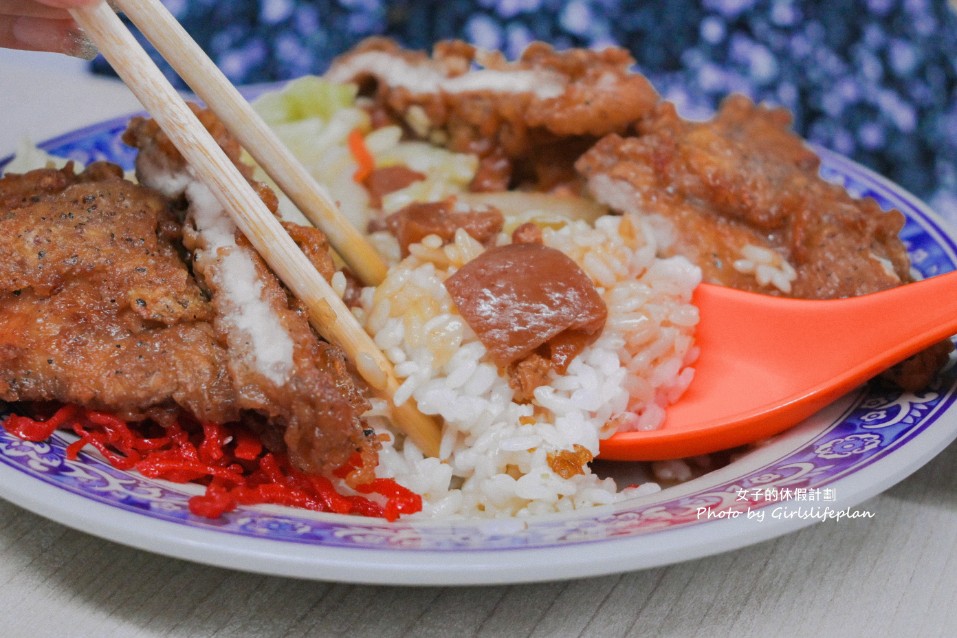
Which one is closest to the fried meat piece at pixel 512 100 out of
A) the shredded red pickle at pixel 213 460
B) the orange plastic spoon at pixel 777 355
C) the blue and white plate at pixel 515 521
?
the orange plastic spoon at pixel 777 355

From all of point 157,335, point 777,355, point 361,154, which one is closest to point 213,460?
point 157,335

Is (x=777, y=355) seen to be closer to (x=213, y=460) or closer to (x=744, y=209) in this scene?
(x=744, y=209)

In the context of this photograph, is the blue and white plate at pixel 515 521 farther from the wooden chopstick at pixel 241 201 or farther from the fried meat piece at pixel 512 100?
the fried meat piece at pixel 512 100

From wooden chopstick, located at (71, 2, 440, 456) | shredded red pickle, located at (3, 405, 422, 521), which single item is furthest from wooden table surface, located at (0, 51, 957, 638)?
wooden chopstick, located at (71, 2, 440, 456)

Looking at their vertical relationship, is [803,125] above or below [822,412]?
below

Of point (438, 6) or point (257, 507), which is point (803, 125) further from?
point (257, 507)

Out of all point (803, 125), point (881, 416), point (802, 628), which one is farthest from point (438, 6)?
point (802, 628)
